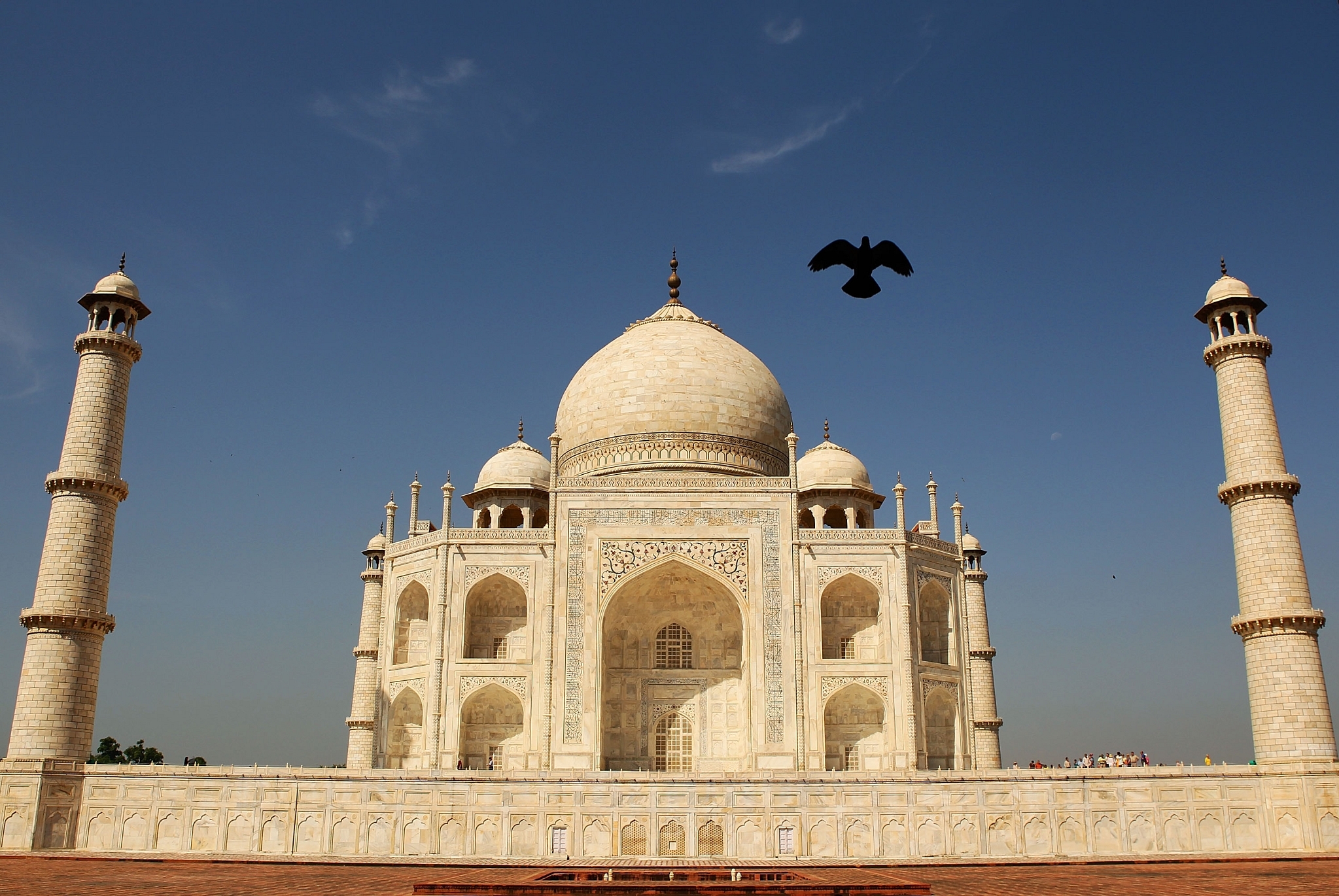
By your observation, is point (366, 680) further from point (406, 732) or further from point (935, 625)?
point (935, 625)

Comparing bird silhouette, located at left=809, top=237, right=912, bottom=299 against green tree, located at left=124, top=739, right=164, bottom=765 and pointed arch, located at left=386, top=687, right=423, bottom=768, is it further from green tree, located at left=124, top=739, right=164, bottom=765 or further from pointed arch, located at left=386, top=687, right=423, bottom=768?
green tree, located at left=124, top=739, right=164, bottom=765

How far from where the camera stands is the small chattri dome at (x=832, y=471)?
87.1 feet

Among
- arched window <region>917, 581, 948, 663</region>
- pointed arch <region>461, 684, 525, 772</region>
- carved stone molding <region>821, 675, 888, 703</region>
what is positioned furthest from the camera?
arched window <region>917, 581, 948, 663</region>

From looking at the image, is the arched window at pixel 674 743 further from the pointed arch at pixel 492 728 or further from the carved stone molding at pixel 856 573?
the carved stone molding at pixel 856 573

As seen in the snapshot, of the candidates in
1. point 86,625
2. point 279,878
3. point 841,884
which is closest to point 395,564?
point 86,625

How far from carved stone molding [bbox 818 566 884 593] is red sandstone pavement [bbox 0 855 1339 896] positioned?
349 inches

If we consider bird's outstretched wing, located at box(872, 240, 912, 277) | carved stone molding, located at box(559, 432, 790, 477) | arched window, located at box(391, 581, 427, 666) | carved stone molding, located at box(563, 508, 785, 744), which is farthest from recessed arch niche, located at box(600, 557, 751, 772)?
bird's outstretched wing, located at box(872, 240, 912, 277)

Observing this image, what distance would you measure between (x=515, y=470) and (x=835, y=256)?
54.8 feet

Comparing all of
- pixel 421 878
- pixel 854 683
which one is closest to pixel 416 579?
pixel 854 683

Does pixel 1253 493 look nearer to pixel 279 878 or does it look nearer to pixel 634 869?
pixel 634 869

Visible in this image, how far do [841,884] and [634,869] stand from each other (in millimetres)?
3408

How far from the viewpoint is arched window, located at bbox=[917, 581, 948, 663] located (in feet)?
81.4

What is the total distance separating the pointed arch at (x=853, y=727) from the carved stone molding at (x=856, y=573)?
6.96 feet

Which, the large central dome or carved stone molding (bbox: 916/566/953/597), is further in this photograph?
the large central dome
